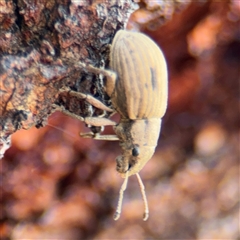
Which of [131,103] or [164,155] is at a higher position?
[131,103]

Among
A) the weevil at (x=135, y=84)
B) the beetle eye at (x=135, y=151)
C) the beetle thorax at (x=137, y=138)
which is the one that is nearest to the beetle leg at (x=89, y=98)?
the weevil at (x=135, y=84)

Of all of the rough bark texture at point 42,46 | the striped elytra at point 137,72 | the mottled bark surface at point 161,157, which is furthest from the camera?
the mottled bark surface at point 161,157

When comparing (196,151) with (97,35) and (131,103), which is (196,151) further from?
(97,35)

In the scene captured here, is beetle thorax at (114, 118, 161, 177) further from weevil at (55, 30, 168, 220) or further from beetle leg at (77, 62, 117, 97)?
beetle leg at (77, 62, 117, 97)

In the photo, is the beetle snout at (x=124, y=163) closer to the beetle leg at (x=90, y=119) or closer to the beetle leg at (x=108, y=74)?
the beetle leg at (x=90, y=119)

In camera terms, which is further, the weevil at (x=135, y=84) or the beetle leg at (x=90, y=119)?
the beetle leg at (x=90, y=119)

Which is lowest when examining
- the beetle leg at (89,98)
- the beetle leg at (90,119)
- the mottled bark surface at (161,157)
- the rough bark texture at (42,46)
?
the mottled bark surface at (161,157)

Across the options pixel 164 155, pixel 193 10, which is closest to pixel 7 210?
pixel 164 155

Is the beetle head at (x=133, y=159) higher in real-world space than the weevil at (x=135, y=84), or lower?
lower
